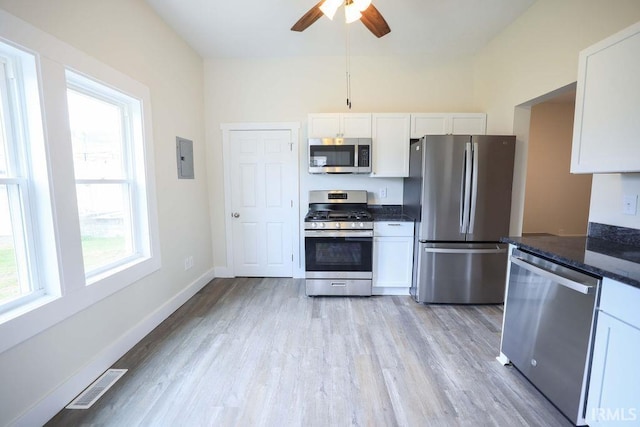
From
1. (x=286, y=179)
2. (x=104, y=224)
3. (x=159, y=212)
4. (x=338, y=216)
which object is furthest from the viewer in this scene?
(x=286, y=179)

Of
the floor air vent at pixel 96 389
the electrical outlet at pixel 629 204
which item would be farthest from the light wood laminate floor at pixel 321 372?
the electrical outlet at pixel 629 204

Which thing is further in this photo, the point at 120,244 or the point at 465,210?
the point at 465,210

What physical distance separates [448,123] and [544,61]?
3.15 ft

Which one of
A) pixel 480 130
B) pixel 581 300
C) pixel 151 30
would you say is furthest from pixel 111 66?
pixel 480 130

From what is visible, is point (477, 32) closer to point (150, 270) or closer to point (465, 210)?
point (465, 210)

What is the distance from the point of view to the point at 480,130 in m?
3.07

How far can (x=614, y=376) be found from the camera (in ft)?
3.77

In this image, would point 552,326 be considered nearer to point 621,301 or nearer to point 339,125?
point 621,301

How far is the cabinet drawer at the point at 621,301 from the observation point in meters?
1.06

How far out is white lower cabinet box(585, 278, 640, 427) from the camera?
108cm

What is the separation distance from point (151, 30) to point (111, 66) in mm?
733

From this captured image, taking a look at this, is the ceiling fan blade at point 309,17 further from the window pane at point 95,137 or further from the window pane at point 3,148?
the window pane at point 3,148

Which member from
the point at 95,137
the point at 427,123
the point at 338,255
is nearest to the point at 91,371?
A: the point at 95,137

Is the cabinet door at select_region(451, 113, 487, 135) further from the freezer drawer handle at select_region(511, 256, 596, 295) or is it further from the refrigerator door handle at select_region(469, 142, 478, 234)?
the freezer drawer handle at select_region(511, 256, 596, 295)
